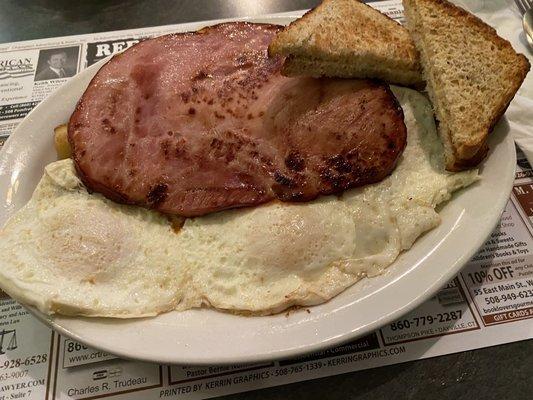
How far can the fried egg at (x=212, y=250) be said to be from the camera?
3.92 feet

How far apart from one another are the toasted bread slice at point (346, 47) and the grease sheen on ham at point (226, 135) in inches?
2.1

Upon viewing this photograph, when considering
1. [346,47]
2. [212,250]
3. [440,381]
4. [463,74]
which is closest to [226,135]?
[212,250]

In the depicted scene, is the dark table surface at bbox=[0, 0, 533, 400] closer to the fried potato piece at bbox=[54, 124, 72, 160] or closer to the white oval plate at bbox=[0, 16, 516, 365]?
the white oval plate at bbox=[0, 16, 516, 365]

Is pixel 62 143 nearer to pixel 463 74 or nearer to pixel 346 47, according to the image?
pixel 346 47

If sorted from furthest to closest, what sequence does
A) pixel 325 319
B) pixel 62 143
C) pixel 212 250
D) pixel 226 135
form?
pixel 62 143, pixel 226 135, pixel 212 250, pixel 325 319

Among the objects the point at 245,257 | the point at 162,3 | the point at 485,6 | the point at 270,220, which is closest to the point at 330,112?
the point at 270,220

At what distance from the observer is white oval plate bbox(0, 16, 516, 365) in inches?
43.4

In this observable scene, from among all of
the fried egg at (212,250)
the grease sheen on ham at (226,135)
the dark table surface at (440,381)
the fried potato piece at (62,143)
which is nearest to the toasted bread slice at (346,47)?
the grease sheen on ham at (226,135)

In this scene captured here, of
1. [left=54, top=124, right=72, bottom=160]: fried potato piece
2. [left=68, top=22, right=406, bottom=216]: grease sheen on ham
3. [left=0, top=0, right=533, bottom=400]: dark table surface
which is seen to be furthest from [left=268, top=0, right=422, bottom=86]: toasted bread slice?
[left=0, top=0, right=533, bottom=400]: dark table surface

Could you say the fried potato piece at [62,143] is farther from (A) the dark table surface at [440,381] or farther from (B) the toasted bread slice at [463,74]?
(B) the toasted bread slice at [463,74]

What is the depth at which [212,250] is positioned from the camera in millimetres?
1282

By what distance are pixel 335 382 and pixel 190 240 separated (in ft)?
1.87

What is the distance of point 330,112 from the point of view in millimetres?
1412

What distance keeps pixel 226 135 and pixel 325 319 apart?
63 centimetres
